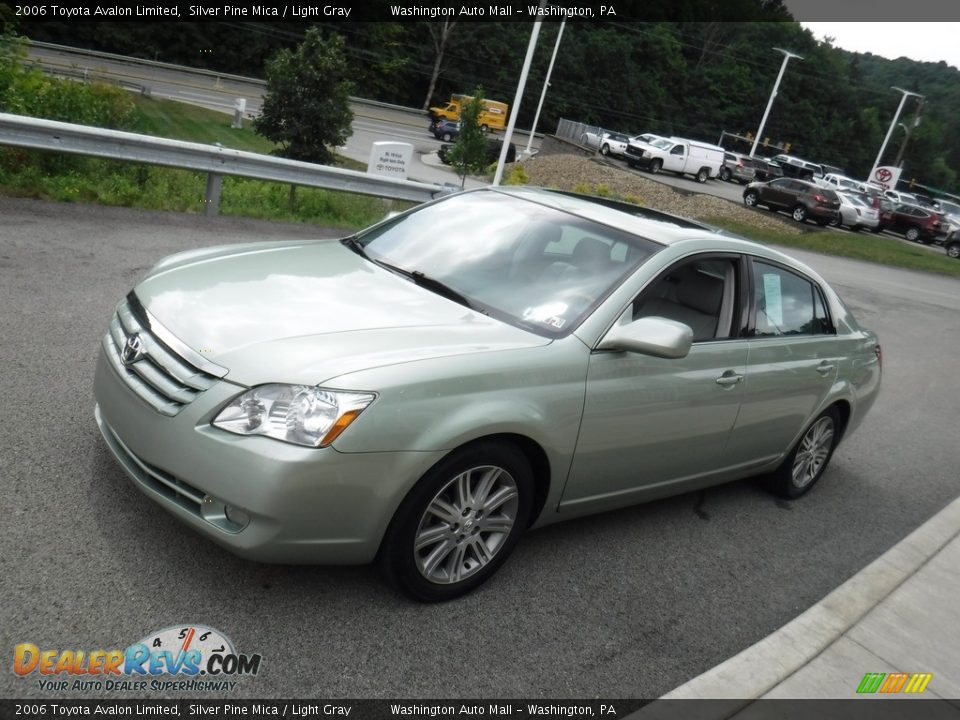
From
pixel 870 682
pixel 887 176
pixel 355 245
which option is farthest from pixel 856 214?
pixel 870 682

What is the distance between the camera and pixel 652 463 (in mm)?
4457

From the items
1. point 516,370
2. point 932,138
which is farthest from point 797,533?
point 932,138

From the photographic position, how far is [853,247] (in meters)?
30.4

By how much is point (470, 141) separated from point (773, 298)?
70.3ft

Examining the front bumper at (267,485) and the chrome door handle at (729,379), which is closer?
the front bumper at (267,485)

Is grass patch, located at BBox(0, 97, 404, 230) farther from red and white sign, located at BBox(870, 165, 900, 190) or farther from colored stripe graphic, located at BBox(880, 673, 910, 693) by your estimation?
red and white sign, located at BBox(870, 165, 900, 190)

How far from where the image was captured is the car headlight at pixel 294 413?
3199 millimetres

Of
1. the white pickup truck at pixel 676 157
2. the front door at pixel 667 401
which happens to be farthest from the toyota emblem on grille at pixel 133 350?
the white pickup truck at pixel 676 157

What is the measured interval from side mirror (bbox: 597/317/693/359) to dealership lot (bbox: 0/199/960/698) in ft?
3.84

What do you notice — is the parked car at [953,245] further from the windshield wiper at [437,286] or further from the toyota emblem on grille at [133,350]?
the toyota emblem on grille at [133,350]

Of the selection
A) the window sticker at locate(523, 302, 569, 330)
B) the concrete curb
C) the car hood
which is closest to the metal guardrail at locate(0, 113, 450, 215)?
the car hood

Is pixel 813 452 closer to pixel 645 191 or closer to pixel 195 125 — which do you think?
pixel 645 191

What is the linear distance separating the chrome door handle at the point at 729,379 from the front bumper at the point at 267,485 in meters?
1.91

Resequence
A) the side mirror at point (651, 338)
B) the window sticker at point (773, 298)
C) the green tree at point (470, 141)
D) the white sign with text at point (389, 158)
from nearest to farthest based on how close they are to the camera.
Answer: the side mirror at point (651, 338) → the window sticker at point (773, 298) → the white sign with text at point (389, 158) → the green tree at point (470, 141)
